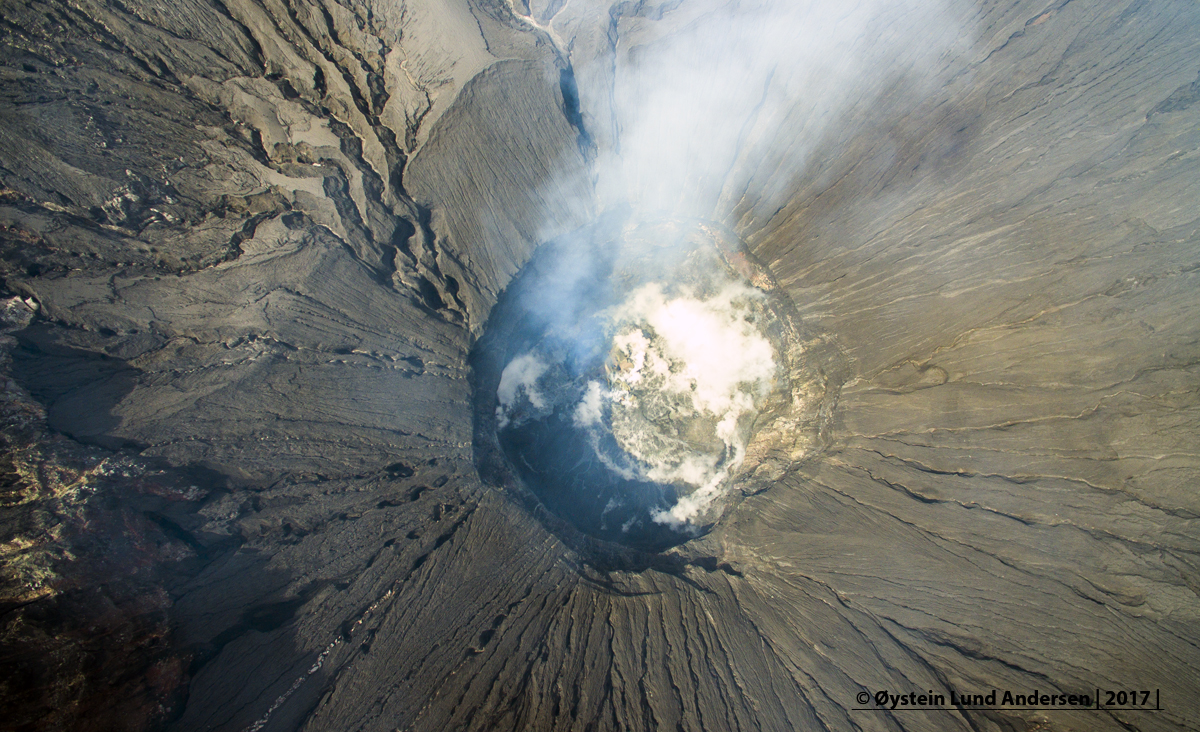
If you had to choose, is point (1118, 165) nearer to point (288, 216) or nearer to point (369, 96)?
point (369, 96)

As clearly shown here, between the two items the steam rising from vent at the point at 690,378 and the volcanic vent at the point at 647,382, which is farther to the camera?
the steam rising from vent at the point at 690,378

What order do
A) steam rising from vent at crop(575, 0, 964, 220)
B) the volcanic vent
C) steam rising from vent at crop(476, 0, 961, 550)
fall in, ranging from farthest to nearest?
the volcanic vent → steam rising from vent at crop(476, 0, 961, 550) → steam rising from vent at crop(575, 0, 964, 220)

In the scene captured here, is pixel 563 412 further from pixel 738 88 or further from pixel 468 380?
pixel 738 88

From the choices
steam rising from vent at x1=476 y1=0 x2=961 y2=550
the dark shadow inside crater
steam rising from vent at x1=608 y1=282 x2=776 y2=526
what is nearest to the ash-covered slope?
steam rising from vent at x1=476 y1=0 x2=961 y2=550

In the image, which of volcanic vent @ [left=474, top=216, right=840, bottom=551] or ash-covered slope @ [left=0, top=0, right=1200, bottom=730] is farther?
volcanic vent @ [left=474, top=216, right=840, bottom=551]

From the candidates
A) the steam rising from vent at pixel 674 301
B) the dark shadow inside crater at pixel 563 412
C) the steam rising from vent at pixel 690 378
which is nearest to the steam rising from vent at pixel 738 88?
the steam rising from vent at pixel 674 301

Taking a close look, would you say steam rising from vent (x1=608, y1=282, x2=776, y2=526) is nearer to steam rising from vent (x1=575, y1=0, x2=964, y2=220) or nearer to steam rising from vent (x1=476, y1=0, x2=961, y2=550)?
steam rising from vent (x1=476, y1=0, x2=961, y2=550)

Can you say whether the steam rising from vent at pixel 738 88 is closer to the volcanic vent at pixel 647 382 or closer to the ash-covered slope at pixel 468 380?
the ash-covered slope at pixel 468 380

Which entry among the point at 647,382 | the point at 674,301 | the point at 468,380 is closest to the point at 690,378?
the point at 647,382
